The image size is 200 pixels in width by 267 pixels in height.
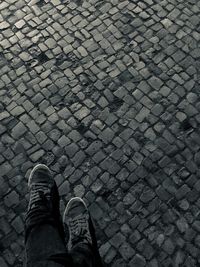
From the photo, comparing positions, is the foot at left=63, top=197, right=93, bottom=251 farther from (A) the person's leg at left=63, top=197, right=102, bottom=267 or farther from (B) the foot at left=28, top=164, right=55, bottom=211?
(B) the foot at left=28, top=164, right=55, bottom=211

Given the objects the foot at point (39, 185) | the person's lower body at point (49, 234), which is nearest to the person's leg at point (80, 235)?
the person's lower body at point (49, 234)

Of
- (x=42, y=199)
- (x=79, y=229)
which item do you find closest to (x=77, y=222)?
Answer: (x=79, y=229)

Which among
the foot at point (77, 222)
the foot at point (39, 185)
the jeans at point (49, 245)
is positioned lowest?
the foot at point (77, 222)

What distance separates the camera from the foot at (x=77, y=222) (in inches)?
181

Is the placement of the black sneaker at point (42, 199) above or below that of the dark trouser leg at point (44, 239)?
below

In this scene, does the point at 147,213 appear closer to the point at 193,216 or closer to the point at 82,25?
the point at 193,216

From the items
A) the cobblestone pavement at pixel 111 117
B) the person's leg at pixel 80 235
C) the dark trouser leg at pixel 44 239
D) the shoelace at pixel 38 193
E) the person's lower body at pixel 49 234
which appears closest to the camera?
the dark trouser leg at pixel 44 239

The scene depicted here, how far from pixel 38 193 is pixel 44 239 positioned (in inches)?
39.1

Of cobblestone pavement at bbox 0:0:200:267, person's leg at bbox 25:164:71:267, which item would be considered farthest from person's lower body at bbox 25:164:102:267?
cobblestone pavement at bbox 0:0:200:267

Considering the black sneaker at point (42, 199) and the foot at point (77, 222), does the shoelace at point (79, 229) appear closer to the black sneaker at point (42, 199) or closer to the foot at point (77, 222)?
the foot at point (77, 222)

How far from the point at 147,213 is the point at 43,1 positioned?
4.16 m

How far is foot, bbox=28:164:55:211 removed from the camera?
4.77 m

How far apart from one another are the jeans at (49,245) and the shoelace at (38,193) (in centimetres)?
8

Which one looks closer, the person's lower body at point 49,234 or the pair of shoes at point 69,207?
the person's lower body at point 49,234
